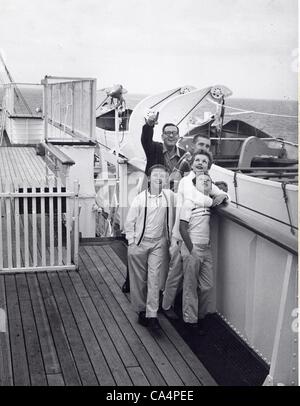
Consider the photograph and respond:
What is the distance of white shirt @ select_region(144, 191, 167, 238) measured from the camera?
14.7ft

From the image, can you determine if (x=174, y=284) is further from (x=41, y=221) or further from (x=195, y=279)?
(x=41, y=221)

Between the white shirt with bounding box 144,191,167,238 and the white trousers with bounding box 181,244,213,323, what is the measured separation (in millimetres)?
261

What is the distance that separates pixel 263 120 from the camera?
194ft

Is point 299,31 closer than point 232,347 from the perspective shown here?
Yes

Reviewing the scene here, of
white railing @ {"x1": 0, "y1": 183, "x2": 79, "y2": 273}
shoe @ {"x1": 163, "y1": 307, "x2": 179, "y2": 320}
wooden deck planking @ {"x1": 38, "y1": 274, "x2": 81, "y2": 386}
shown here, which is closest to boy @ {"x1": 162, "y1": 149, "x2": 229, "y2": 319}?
shoe @ {"x1": 163, "y1": 307, "x2": 179, "y2": 320}

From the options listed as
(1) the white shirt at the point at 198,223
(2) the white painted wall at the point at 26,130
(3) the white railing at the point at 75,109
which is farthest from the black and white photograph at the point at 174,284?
(2) the white painted wall at the point at 26,130

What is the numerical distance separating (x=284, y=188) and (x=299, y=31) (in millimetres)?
3225

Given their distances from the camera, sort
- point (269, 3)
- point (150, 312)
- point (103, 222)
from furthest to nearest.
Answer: point (103, 222) < point (150, 312) < point (269, 3)

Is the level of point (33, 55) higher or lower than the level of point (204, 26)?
lower

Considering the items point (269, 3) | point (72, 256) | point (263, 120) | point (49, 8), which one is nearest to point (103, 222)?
point (72, 256)

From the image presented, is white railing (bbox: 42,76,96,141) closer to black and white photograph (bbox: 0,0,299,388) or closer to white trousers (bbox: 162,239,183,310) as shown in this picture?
black and white photograph (bbox: 0,0,299,388)

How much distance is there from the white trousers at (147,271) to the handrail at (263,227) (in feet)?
1.83

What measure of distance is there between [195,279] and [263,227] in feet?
2.91

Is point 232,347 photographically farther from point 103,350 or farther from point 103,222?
point 103,222
